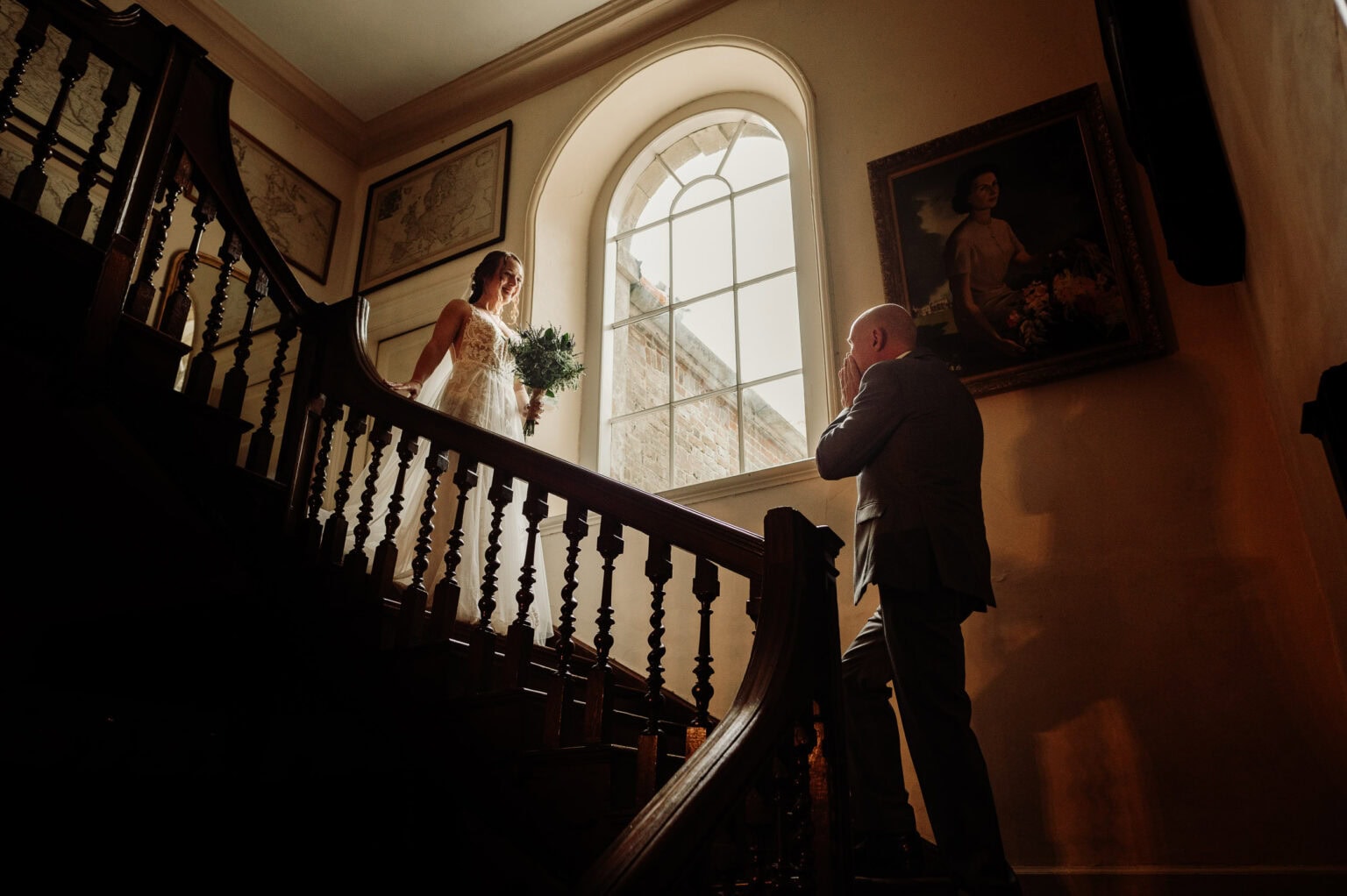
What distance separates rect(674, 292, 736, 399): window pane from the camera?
5359mm

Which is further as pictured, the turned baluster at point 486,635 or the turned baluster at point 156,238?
the turned baluster at point 156,238

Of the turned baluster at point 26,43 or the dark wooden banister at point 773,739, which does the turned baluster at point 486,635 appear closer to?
the dark wooden banister at point 773,739

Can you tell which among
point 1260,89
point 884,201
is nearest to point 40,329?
point 1260,89

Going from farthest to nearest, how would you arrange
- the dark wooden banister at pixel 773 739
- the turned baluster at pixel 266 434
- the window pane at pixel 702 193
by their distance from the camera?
the window pane at pixel 702 193 < the turned baluster at pixel 266 434 < the dark wooden banister at pixel 773 739

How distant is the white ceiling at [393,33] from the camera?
6293 mm

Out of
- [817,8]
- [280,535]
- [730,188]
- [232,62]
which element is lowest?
[280,535]

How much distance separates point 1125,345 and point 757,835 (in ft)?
9.30

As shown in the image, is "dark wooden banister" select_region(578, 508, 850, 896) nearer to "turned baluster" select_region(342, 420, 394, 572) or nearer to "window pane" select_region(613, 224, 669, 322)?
"turned baluster" select_region(342, 420, 394, 572)

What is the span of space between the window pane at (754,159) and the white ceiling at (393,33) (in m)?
1.40

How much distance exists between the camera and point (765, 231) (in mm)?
5539

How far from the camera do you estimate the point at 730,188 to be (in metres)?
5.86

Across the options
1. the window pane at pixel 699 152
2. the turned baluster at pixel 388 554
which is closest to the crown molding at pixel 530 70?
the window pane at pixel 699 152

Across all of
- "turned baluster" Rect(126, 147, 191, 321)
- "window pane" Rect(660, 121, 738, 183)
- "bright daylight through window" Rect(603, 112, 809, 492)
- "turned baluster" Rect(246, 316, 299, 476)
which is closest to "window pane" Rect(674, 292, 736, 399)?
"bright daylight through window" Rect(603, 112, 809, 492)

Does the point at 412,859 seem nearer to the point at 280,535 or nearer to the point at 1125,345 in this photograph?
the point at 280,535
